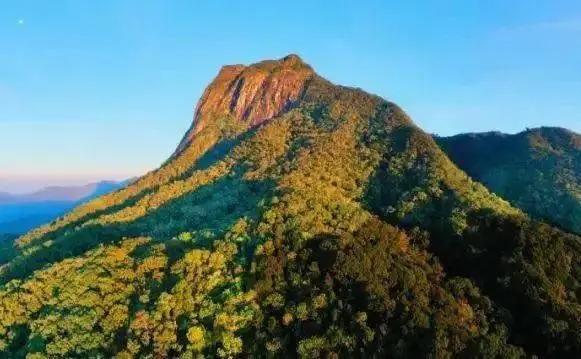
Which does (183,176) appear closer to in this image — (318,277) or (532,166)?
(532,166)

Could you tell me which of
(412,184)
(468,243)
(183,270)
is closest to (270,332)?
(183,270)

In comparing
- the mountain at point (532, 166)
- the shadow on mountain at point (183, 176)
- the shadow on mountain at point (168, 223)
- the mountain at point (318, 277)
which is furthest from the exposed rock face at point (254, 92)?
the mountain at point (318, 277)

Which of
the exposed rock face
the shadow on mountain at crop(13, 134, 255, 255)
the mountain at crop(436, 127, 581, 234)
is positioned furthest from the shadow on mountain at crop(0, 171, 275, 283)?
A: the exposed rock face

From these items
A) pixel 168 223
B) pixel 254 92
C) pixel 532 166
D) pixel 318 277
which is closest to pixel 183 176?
pixel 168 223

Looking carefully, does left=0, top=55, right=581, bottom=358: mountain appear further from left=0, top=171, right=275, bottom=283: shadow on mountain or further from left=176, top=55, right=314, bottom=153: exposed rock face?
left=176, top=55, right=314, bottom=153: exposed rock face

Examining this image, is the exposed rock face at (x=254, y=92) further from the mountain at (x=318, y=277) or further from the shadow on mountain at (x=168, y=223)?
the mountain at (x=318, y=277)
